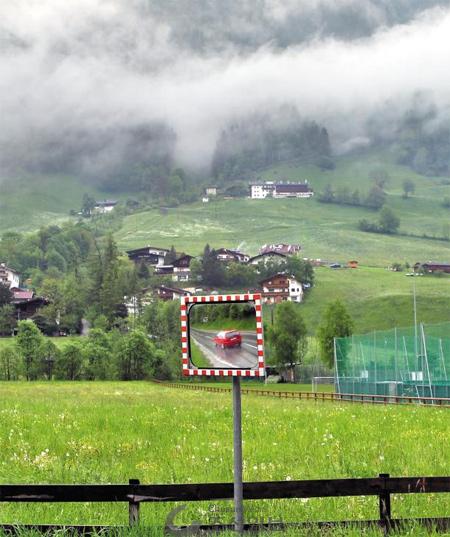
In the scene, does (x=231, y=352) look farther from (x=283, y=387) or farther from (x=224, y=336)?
(x=283, y=387)

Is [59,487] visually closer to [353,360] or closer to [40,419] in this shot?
[40,419]

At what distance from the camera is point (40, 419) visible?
30375 mm

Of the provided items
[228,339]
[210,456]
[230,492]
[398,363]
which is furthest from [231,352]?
[398,363]

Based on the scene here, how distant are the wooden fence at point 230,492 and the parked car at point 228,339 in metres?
2.13

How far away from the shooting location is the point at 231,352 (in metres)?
11.4

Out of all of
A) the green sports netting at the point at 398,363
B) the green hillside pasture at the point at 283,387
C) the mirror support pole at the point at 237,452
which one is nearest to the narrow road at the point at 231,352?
the mirror support pole at the point at 237,452

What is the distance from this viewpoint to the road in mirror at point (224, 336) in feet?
37.0

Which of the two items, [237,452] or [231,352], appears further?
[237,452]

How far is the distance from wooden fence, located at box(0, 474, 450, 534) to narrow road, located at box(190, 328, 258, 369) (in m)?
1.95

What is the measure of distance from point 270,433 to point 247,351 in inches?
573

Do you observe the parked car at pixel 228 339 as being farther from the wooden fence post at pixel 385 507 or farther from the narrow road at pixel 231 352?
the wooden fence post at pixel 385 507

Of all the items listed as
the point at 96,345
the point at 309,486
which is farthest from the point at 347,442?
the point at 96,345

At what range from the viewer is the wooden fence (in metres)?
12.2

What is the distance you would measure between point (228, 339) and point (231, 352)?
0.52 ft
